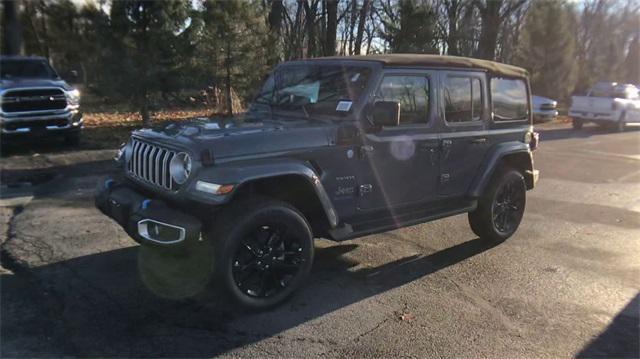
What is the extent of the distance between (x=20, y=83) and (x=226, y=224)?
887 cm

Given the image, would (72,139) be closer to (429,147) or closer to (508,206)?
(429,147)

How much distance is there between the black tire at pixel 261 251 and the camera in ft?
13.1

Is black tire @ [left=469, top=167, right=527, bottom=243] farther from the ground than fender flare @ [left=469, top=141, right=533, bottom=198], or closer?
closer

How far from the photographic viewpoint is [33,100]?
35.7ft

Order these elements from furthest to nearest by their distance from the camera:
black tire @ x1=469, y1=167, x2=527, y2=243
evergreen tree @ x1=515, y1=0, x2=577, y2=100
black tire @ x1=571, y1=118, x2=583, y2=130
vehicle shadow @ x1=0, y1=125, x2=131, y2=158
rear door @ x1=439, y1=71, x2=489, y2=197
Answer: evergreen tree @ x1=515, y1=0, x2=577, y2=100 < black tire @ x1=571, y1=118, x2=583, y2=130 < vehicle shadow @ x1=0, y1=125, x2=131, y2=158 < black tire @ x1=469, y1=167, x2=527, y2=243 < rear door @ x1=439, y1=71, x2=489, y2=197

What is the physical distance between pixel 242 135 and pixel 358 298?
1.67m

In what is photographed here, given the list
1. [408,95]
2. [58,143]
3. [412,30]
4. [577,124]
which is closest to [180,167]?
[408,95]

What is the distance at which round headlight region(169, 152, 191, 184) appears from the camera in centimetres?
405

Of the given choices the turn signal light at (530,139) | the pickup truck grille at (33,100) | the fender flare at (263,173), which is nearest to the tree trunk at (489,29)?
Answer: the pickup truck grille at (33,100)

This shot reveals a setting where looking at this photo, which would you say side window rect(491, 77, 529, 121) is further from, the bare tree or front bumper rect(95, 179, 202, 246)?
the bare tree

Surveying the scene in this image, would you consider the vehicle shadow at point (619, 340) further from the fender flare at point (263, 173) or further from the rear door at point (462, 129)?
the fender flare at point (263, 173)

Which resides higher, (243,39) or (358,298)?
(243,39)

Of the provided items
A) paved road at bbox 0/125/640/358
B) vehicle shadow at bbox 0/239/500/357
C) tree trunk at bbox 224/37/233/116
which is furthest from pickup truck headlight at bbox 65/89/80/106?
vehicle shadow at bbox 0/239/500/357

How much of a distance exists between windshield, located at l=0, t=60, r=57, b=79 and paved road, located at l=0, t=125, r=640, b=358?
18.1 ft
